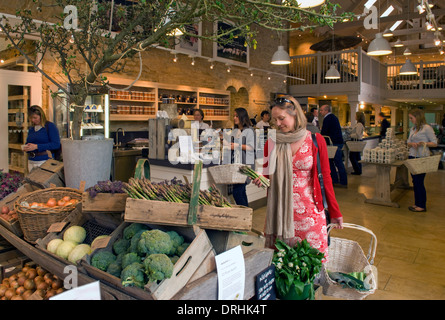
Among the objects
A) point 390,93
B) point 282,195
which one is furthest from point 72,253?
point 390,93

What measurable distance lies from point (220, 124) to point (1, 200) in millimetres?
9077

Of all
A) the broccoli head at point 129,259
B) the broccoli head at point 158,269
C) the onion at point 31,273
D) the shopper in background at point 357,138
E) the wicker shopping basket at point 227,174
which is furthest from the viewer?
the shopper in background at point 357,138

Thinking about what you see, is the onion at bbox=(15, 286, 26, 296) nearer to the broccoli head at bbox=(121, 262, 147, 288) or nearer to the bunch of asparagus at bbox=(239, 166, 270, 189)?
the broccoli head at bbox=(121, 262, 147, 288)

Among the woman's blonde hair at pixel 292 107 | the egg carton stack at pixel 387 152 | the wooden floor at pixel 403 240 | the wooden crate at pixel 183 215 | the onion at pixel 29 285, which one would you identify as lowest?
the wooden floor at pixel 403 240

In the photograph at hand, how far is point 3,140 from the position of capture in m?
6.71

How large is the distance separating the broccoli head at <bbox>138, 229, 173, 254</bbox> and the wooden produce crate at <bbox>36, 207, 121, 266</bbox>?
56cm

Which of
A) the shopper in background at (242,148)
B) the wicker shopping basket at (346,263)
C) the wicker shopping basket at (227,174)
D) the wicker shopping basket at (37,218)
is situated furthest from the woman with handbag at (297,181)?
the shopper in background at (242,148)

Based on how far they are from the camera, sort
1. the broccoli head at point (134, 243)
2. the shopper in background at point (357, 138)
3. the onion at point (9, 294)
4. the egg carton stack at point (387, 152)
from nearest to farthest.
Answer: the broccoli head at point (134, 243) < the onion at point (9, 294) < the egg carton stack at point (387, 152) < the shopper in background at point (357, 138)

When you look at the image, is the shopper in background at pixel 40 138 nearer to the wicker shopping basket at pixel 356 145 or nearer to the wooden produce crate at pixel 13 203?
the wooden produce crate at pixel 13 203

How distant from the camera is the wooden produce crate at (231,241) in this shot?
166 centimetres

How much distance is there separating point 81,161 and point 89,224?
114 cm

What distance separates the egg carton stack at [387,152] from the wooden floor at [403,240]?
81cm

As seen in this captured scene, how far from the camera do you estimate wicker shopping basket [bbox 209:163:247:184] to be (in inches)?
178

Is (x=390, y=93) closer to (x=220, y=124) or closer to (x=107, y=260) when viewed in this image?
(x=220, y=124)
